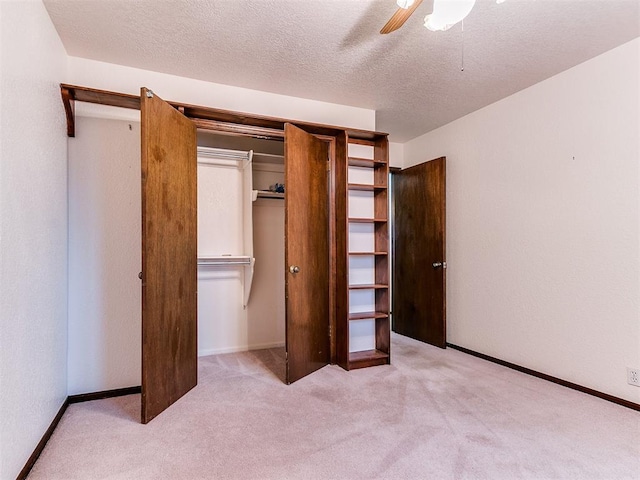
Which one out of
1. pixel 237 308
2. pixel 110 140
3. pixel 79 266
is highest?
pixel 110 140

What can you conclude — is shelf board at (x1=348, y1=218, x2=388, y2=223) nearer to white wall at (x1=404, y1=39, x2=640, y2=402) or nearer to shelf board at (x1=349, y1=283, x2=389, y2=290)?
shelf board at (x1=349, y1=283, x2=389, y2=290)

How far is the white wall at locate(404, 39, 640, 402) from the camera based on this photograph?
237 cm

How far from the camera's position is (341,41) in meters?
2.33

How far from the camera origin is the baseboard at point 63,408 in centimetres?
167

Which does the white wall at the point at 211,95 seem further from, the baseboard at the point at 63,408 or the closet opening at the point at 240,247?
the baseboard at the point at 63,408

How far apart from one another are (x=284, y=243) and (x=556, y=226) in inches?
88.5

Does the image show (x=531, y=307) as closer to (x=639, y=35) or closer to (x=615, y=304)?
(x=615, y=304)

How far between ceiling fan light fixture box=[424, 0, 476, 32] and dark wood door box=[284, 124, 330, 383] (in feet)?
4.65

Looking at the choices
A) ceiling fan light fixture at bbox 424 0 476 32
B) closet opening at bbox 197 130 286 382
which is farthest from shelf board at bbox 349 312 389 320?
ceiling fan light fixture at bbox 424 0 476 32

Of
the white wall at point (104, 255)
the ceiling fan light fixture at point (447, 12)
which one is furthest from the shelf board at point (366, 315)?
the ceiling fan light fixture at point (447, 12)

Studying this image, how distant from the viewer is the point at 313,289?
2.97 meters

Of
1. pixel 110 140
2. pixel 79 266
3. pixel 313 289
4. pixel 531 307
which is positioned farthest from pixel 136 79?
pixel 531 307

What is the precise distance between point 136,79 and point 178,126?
674 millimetres

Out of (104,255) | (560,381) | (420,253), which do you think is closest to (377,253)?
(420,253)
